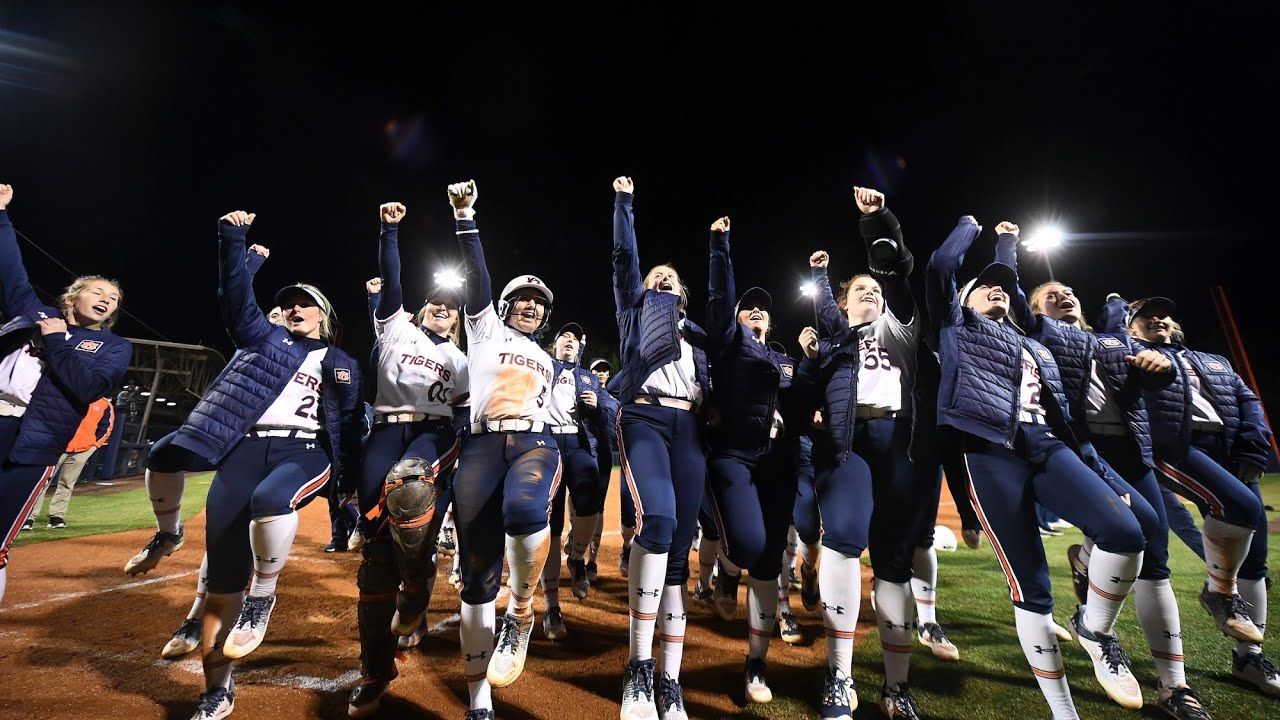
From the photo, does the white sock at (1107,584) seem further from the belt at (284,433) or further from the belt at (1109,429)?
the belt at (284,433)

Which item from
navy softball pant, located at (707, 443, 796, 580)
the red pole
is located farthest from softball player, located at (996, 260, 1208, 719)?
the red pole

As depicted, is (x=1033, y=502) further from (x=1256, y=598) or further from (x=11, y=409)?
(x=11, y=409)

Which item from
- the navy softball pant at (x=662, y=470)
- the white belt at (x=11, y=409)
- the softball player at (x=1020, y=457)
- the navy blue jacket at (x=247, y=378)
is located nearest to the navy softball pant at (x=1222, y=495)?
the softball player at (x=1020, y=457)

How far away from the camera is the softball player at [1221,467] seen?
374cm

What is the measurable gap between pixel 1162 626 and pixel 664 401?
3.48 m

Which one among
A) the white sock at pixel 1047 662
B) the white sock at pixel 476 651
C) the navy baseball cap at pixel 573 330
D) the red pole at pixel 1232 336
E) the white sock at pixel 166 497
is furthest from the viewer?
the red pole at pixel 1232 336

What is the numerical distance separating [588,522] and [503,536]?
2670 mm

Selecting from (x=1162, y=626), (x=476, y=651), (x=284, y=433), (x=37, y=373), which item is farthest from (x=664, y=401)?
(x=37, y=373)

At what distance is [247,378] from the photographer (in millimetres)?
3613

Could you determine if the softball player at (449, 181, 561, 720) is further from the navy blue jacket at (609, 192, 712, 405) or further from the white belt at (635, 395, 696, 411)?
the white belt at (635, 395, 696, 411)

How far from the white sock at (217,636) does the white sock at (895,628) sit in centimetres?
393

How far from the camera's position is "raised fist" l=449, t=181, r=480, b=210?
376cm

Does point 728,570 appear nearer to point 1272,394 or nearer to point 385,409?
point 385,409

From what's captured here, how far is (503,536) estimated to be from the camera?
317cm
